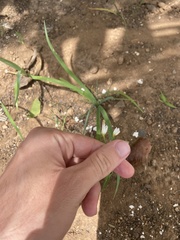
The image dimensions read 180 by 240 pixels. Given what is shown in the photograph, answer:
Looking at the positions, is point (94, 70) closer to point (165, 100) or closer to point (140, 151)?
point (165, 100)

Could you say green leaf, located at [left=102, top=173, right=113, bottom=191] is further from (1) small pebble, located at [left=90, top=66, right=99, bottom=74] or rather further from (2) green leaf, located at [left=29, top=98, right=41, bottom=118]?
(1) small pebble, located at [left=90, top=66, right=99, bottom=74]

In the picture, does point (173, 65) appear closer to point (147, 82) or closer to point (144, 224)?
point (147, 82)

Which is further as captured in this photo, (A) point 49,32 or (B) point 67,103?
(A) point 49,32

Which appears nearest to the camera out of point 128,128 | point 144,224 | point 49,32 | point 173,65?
point 144,224

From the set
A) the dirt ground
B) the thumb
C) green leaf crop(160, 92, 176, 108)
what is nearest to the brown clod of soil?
the dirt ground

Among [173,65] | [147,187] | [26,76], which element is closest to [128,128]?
[147,187]

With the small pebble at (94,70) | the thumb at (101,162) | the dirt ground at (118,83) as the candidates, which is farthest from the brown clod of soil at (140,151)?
the small pebble at (94,70)
